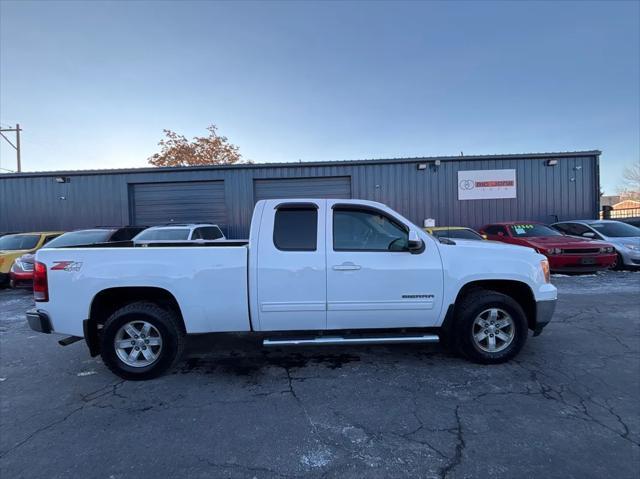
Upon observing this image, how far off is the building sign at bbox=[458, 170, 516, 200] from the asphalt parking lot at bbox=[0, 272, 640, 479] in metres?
10.3

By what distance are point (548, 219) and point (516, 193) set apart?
5.88 ft

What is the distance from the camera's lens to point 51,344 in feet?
15.0

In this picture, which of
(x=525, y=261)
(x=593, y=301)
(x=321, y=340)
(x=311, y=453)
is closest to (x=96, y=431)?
(x=311, y=453)

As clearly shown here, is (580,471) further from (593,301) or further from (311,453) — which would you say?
(593,301)

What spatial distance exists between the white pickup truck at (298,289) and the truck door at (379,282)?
0.04 ft

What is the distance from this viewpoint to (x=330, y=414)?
2725 mm

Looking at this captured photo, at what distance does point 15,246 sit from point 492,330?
448 inches

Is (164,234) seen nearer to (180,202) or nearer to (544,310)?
(180,202)

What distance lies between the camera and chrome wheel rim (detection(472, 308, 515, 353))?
11.8 feet

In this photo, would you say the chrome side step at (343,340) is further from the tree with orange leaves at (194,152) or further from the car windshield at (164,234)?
the tree with orange leaves at (194,152)

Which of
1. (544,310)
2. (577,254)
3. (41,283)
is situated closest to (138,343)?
(41,283)

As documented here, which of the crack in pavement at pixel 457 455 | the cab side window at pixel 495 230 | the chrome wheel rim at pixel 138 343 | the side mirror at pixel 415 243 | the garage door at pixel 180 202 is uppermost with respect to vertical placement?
the garage door at pixel 180 202

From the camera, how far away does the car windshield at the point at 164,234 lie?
871 cm

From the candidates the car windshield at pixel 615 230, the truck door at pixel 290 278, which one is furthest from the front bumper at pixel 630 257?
the truck door at pixel 290 278
